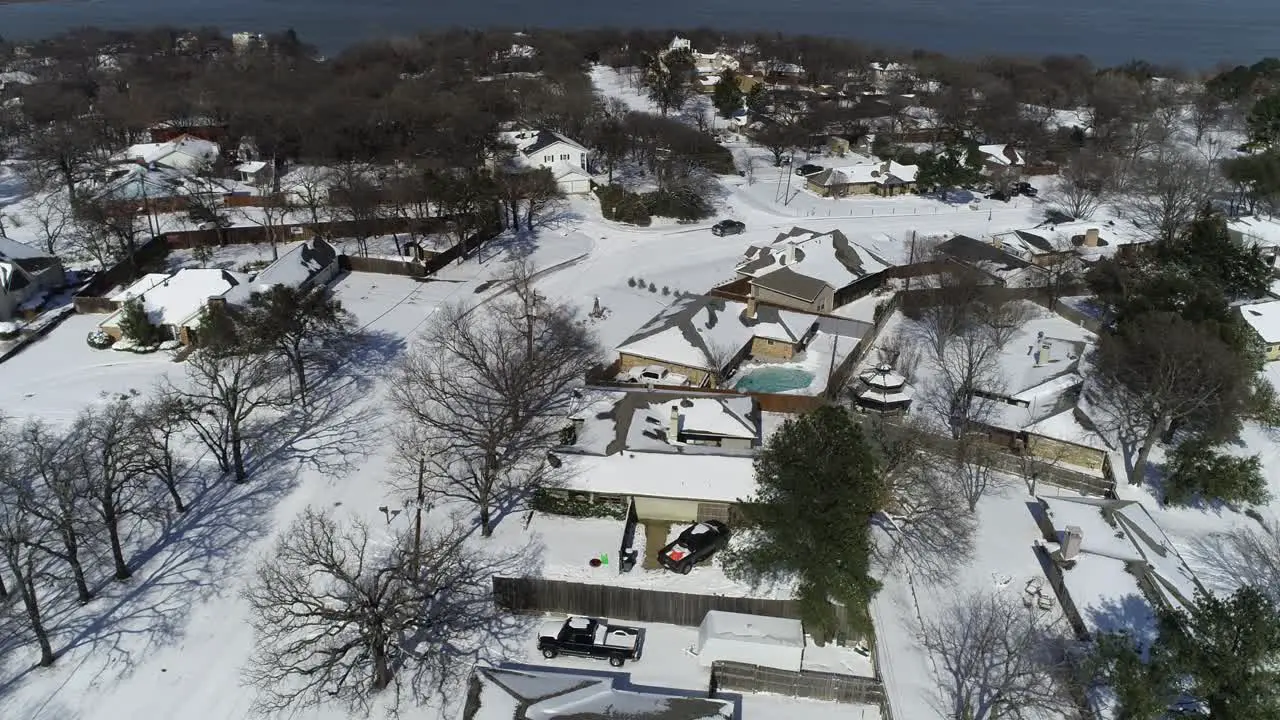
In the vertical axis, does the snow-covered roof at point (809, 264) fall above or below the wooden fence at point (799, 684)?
above

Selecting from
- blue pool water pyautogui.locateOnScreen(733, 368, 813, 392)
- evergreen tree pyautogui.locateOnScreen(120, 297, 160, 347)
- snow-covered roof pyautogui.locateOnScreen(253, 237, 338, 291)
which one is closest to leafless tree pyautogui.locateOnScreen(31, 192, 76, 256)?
snow-covered roof pyautogui.locateOnScreen(253, 237, 338, 291)

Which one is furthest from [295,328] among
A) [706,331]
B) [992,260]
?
[992,260]

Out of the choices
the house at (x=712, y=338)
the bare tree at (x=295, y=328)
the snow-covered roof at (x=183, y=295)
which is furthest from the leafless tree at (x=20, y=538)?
the house at (x=712, y=338)

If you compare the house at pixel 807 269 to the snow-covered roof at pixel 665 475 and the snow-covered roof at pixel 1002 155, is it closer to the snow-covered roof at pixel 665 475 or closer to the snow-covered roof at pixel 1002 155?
A: the snow-covered roof at pixel 665 475

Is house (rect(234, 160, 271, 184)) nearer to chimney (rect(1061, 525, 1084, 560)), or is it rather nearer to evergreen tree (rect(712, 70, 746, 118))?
evergreen tree (rect(712, 70, 746, 118))

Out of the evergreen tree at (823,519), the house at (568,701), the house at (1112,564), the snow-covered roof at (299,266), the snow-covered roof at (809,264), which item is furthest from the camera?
the snow-covered roof at (809,264)

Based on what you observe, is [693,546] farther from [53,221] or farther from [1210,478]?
[53,221]
